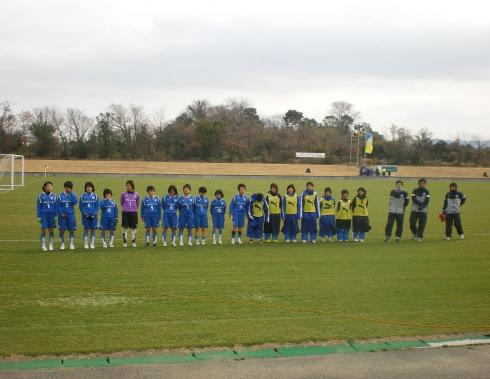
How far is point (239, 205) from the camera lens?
1614 cm

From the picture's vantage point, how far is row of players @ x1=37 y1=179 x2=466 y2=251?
14.8m

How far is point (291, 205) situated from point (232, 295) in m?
6.87

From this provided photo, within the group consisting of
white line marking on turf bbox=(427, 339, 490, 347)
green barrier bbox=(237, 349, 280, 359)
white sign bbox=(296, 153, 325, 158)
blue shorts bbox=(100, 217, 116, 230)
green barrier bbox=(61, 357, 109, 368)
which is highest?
white sign bbox=(296, 153, 325, 158)

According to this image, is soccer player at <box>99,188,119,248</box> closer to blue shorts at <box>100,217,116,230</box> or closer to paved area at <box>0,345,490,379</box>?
blue shorts at <box>100,217,116,230</box>

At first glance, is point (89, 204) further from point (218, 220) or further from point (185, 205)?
point (218, 220)

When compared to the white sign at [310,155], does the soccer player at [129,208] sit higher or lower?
lower

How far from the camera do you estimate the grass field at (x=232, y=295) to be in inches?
307

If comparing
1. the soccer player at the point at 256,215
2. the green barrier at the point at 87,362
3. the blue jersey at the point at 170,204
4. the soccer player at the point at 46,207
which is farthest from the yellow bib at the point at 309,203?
the green barrier at the point at 87,362

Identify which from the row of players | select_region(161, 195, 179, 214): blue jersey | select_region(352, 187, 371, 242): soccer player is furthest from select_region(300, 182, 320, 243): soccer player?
select_region(161, 195, 179, 214): blue jersey

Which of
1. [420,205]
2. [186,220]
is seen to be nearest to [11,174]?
[186,220]

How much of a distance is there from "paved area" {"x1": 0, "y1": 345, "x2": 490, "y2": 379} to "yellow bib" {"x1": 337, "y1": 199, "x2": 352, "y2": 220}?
9.65 metres

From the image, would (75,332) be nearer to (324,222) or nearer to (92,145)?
(324,222)

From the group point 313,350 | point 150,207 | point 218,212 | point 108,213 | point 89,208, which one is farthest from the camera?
point 218,212

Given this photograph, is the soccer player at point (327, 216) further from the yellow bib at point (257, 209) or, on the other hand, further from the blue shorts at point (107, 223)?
the blue shorts at point (107, 223)
